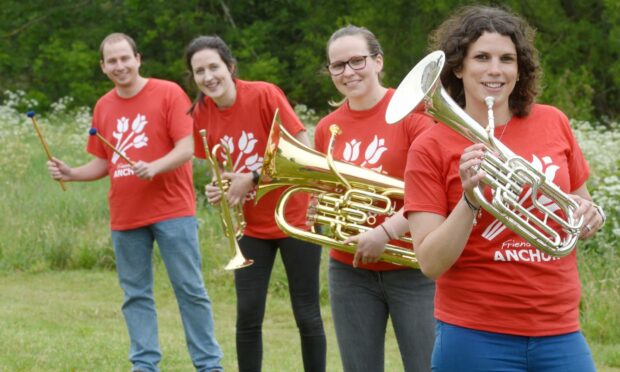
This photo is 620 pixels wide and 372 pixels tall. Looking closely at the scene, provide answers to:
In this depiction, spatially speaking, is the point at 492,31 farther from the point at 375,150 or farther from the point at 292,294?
the point at 292,294

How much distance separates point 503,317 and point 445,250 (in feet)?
0.94

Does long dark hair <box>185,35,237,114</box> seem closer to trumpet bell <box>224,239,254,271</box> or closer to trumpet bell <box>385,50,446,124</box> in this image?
trumpet bell <box>224,239,254,271</box>

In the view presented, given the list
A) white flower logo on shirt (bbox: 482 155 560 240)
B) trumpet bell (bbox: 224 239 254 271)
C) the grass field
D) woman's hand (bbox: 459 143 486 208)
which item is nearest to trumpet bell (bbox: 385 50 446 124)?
woman's hand (bbox: 459 143 486 208)

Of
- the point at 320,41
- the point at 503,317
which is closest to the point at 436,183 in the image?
the point at 503,317

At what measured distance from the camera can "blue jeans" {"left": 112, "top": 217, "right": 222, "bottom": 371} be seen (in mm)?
6434

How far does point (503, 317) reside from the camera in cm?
341

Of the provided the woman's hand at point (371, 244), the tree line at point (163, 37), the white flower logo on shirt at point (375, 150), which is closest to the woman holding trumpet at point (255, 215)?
the white flower logo on shirt at point (375, 150)

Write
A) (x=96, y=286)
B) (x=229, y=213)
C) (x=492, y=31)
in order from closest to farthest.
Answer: (x=492, y=31), (x=229, y=213), (x=96, y=286)

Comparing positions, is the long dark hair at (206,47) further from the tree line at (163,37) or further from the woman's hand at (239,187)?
the tree line at (163,37)

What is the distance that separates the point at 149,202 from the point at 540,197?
3428 mm

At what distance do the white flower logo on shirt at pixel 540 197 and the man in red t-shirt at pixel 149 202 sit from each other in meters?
3.19

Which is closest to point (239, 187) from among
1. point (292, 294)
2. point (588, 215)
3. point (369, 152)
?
point (292, 294)

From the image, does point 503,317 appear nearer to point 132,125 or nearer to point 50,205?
point 132,125

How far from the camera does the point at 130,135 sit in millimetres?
6465
